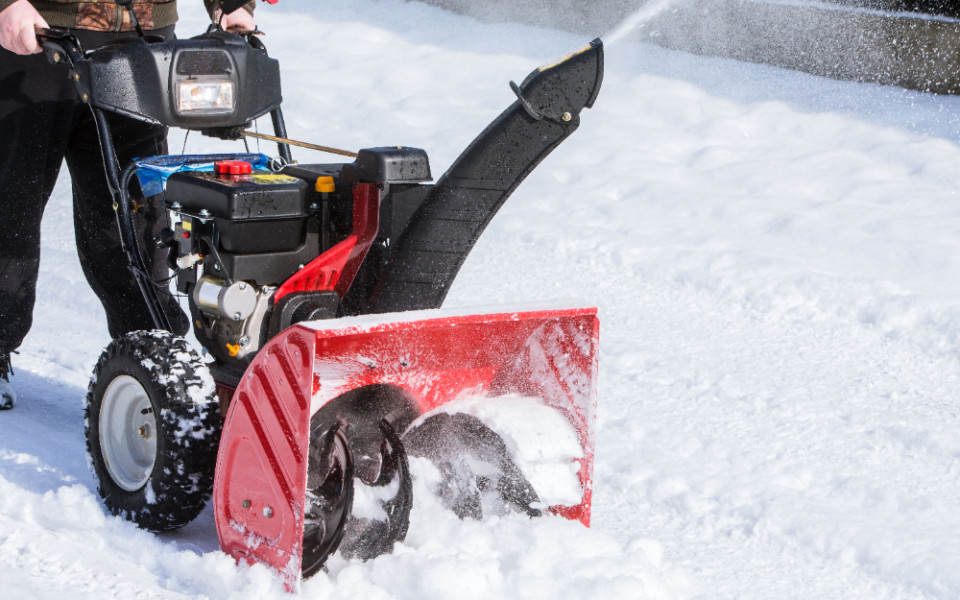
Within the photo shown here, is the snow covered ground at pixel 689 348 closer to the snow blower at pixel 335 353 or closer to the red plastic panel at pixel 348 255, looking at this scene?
the snow blower at pixel 335 353

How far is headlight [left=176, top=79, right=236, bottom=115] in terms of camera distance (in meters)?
2.54

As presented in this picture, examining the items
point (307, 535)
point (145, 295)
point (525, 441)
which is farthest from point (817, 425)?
point (145, 295)

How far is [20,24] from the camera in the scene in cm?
265

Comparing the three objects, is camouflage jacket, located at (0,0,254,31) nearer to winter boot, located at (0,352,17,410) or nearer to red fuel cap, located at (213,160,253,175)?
red fuel cap, located at (213,160,253,175)

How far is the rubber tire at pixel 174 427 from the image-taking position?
89.1 inches

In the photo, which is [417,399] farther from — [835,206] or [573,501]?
[835,206]

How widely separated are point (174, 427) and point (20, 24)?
3.69 feet

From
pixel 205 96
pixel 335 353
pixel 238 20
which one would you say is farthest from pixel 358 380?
pixel 238 20

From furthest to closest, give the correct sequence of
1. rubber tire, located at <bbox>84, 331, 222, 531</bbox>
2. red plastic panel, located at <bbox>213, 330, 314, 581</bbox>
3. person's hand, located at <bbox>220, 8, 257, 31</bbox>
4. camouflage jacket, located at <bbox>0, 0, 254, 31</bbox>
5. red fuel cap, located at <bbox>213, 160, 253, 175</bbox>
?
person's hand, located at <bbox>220, 8, 257, 31</bbox> < camouflage jacket, located at <bbox>0, 0, 254, 31</bbox> < red fuel cap, located at <bbox>213, 160, 253, 175</bbox> < rubber tire, located at <bbox>84, 331, 222, 531</bbox> < red plastic panel, located at <bbox>213, 330, 314, 581</bbox>

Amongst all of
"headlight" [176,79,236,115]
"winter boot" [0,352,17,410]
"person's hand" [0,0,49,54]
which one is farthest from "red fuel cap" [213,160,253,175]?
"winter boot" [0,352,17,410]

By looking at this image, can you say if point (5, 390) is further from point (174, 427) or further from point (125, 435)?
point (174, 427)

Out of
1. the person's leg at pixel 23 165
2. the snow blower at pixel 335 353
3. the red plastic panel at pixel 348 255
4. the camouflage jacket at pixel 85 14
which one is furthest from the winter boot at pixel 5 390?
the red plastic panel at pixel 348 255

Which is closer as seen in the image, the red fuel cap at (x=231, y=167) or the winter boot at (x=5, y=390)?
the red fuel cap at (x=231, y=167)

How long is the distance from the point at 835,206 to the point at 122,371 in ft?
12.4
